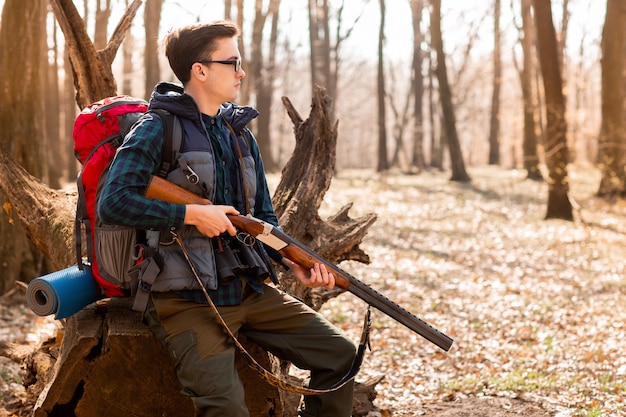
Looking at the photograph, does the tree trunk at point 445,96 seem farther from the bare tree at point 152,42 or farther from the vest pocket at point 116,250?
the vest pocket at point 116,250

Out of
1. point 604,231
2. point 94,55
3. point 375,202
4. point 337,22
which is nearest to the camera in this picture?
point 94,55

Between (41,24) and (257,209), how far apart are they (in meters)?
6.96

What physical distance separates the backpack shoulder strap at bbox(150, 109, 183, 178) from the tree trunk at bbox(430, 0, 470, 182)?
22.9 meters

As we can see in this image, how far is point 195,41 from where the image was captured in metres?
3.57

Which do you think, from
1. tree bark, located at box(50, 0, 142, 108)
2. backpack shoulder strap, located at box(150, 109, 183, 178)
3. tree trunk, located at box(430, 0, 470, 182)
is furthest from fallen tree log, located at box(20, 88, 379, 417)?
tree trunk, located at box(430, 0, 470, 182)

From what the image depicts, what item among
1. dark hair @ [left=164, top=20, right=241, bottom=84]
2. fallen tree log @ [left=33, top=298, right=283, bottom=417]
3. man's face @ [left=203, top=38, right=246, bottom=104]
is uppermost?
dark hair @ [left=164, top=20, right=241, bottom=84]

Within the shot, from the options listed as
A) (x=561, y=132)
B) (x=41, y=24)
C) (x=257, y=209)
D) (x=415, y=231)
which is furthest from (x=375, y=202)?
(x=257, y=209)

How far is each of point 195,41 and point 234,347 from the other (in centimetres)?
152

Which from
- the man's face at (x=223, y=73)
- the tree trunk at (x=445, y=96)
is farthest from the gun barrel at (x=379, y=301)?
the tree trunk at (x=445, y=96)

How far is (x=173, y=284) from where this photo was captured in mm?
3340

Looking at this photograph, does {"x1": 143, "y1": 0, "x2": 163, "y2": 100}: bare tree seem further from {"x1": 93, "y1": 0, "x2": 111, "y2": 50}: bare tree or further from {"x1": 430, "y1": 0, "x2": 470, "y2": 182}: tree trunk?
{"x1": 430, "y1": 0, "x2": 470, "y2": 182}: tree trunk

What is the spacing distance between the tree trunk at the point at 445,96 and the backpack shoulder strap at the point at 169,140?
22.9 meters

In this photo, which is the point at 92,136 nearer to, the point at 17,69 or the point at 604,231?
the point at 17,69

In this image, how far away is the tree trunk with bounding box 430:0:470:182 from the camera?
83.8 feet
